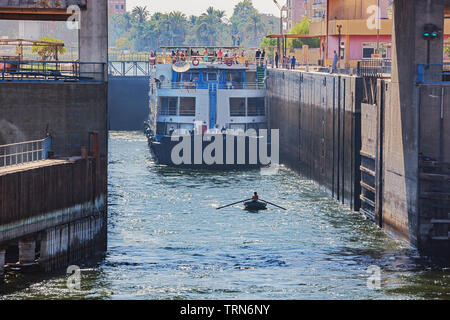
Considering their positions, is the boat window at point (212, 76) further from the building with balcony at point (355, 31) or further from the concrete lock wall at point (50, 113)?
the concrete lock wall at point (50, 113)

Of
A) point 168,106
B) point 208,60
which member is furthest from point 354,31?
point 168,106

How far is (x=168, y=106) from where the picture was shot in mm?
73000

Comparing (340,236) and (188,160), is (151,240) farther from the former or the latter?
(188,160)

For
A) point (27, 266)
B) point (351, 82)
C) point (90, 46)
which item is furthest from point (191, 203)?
point (27, 266)

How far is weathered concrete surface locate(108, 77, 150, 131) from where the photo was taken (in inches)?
4200

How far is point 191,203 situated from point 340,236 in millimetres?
11961

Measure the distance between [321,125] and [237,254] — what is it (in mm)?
21691

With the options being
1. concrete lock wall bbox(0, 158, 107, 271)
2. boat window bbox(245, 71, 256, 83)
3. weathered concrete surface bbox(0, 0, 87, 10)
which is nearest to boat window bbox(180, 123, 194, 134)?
boat window bbox(245, 71, 256, 83)

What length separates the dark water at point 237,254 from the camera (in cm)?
3325

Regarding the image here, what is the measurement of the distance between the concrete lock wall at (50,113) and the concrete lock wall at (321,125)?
56.2 ft

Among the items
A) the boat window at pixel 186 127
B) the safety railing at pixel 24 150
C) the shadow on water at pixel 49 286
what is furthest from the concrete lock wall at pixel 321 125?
the shadow on water at pixel 49 286

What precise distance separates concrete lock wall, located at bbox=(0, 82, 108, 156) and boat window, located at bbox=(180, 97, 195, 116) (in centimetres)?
3465

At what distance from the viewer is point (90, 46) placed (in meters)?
38.8

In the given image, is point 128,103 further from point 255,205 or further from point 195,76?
point 255,205
